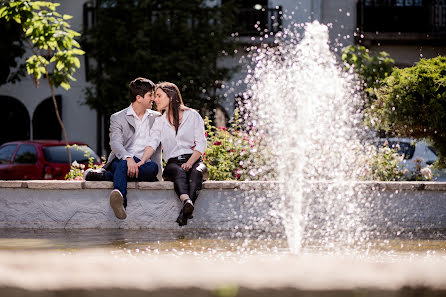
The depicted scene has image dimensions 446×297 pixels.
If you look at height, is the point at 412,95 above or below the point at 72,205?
above

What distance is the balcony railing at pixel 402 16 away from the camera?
2447cm

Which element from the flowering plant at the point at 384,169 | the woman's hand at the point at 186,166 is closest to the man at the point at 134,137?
the woman's hand at the point at 186,166

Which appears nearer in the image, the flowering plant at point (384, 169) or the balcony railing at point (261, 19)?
the flowering plant at point (384, 169)

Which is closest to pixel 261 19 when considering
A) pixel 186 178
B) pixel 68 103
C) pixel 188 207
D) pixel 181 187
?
pixel 68 103

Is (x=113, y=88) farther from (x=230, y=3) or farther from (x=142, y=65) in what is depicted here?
(x=230, y=3)

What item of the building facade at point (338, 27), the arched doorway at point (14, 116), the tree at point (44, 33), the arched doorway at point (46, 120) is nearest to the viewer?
the tree at point (44, 33)

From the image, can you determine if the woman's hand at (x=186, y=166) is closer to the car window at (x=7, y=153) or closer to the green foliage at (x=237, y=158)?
the green foliage at (x=237, y=158)

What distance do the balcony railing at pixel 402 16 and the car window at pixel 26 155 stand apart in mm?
12253

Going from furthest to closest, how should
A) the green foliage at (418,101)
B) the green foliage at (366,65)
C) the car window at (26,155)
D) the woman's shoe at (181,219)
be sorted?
the green foliage at (366,65)
the car window at (26,155)
the green foliage at (418,101)
the woman's shoe at (181,219)

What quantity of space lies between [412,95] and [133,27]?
13.2 meters

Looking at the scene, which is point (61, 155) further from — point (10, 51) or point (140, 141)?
point (10, 51)

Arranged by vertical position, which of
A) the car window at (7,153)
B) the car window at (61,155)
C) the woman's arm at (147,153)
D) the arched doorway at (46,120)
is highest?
the woman's arm at (147,153)

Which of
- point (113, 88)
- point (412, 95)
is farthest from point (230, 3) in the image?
point (412, 95)

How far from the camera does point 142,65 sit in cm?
2150
